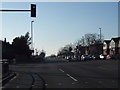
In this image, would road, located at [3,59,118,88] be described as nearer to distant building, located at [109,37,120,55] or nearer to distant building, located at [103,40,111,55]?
distant building, located at [109,37,120,55]

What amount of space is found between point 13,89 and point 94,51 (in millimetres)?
135484

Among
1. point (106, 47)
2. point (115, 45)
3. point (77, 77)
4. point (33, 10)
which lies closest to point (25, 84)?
point (77, 77)

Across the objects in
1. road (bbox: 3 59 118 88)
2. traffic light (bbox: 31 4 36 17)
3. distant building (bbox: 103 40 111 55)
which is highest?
traffic light (bbox: 31 4 36 17)

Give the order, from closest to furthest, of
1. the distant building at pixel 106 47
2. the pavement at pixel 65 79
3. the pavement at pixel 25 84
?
the pavement at pixel 25 84
the pavement at pixel 65 79
the distant building at pixel 106 47

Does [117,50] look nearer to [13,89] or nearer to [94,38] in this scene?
[94,38]

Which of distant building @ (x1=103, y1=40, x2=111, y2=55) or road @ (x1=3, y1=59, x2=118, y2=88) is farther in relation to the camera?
distant building @ (x1=103, y1=40, x2=111, y2=55)

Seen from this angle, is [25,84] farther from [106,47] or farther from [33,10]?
[106,47]

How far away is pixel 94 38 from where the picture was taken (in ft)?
480

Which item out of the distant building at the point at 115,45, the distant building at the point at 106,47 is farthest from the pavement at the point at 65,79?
the distant building at the point at 106,47

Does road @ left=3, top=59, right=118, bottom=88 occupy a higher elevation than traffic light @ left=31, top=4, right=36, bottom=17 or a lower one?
lower

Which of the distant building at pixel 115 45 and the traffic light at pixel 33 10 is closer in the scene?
the traffic light at pixel 33 10

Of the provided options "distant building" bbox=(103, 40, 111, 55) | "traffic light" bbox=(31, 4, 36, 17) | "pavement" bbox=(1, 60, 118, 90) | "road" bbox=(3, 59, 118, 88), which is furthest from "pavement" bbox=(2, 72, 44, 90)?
"distant building" bbox=(103, 40, 111, 55)

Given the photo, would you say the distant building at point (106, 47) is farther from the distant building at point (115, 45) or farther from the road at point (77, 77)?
the road at point (77, 77)

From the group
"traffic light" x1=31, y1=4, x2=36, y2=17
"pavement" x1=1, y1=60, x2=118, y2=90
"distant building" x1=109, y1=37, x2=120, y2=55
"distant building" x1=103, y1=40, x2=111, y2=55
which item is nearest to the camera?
"pavement" x1=1, y1=60, x2=118, y2=90
